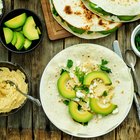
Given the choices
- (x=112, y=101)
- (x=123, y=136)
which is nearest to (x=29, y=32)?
(x=112, y=101)

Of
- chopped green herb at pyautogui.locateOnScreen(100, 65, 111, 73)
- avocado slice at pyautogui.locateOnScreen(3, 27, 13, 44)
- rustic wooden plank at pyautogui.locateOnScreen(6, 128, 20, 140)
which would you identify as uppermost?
avocado slice at pyautogui.locateOnScreen(3, 27, 13, 44)

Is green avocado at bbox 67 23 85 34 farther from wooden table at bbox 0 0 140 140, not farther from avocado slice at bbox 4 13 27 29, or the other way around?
avocado slice at bbox 4 13 27 29

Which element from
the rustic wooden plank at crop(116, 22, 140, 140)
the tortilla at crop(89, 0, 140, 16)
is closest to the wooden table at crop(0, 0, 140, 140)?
the rustic wooden plank at crop(116, 22, 140, 140)

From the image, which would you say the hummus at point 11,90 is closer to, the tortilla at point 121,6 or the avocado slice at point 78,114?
the avocado slice at point 78,114

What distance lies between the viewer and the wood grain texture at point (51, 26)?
1840 millimetres

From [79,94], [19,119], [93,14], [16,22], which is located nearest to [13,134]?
[19,119]

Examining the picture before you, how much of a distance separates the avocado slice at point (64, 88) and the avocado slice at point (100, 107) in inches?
2.8

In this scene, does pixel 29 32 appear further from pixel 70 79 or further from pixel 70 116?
pixel 70 116

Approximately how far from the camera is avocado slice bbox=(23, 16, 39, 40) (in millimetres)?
1775

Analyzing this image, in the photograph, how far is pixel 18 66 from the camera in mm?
1794

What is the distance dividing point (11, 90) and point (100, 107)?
1.04 feet

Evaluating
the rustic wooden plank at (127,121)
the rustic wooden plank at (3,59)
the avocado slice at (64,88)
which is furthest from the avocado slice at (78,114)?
the rustic wooden plank at (3,59)

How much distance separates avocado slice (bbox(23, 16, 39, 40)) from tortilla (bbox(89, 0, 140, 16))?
0.74ft

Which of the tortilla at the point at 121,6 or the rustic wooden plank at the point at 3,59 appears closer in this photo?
the tortilla at the point at 121,6
